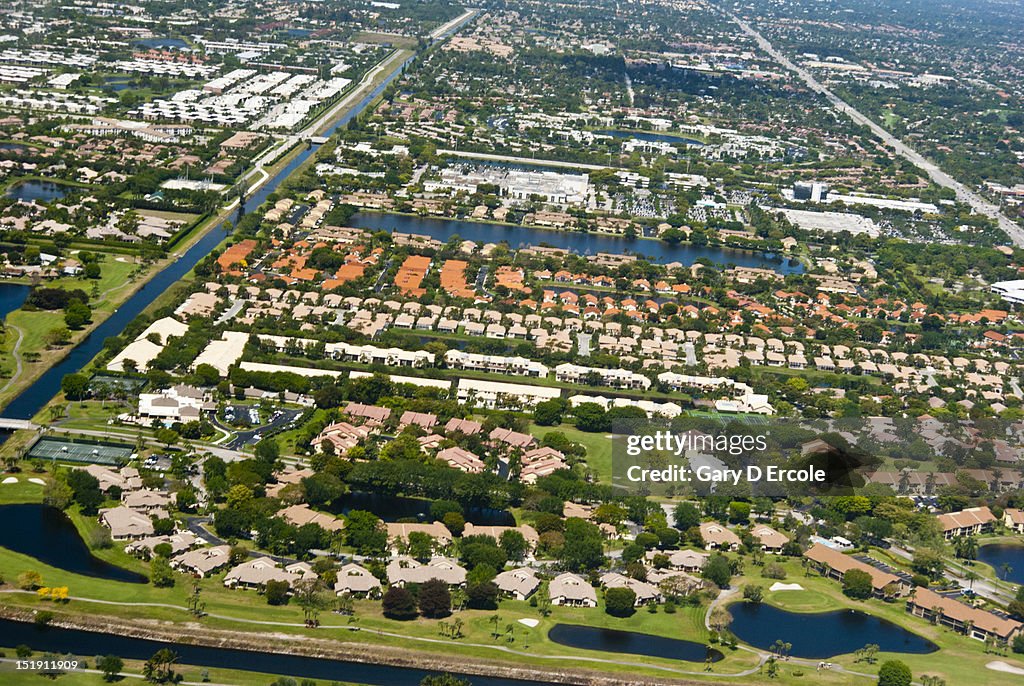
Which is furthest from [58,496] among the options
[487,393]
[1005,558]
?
[1005,558]

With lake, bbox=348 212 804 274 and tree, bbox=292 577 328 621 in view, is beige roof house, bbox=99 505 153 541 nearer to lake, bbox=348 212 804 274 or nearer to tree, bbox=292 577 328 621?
tree, bbox=292 577 328 621

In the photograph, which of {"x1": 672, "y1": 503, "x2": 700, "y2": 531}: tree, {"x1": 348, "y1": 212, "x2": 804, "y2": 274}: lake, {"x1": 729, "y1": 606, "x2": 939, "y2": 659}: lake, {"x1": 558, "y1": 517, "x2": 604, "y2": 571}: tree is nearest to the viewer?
{"x1": 729, "y1": 606, "x2": 939, "y2": 659}: lake

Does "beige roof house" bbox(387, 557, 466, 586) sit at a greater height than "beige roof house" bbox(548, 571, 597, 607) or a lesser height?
greater

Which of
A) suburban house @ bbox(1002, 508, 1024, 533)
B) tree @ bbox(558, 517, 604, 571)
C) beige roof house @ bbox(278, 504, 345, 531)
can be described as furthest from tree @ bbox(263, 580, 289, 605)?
suburban house @ bbox(1002, 508, 1024, 533)

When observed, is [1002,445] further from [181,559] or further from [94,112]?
[94,112]

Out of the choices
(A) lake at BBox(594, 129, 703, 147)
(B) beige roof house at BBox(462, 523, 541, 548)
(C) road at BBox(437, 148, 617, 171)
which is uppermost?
(A) lake at BBox(594, 129, 703, 147)

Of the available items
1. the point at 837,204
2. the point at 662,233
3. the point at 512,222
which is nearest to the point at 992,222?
the point at 837,204

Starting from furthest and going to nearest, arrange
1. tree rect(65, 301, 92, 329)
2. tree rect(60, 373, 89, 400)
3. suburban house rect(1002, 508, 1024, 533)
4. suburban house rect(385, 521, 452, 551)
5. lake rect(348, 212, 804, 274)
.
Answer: lake rect(348, 212, 804, 274) < tree rect(65, 301, 92, 329) < tree rect(60, 373, 89, 400) < suburban house rect(1002, 508, 1024, 533) < suburban house rect(385, 521, 452, 551)
